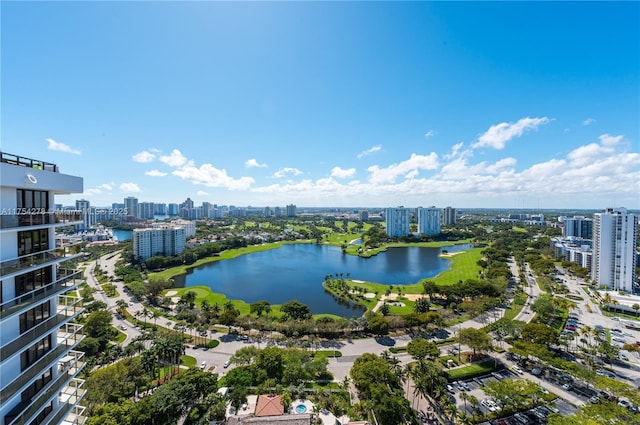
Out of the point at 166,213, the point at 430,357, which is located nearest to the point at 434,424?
the point at 430,357

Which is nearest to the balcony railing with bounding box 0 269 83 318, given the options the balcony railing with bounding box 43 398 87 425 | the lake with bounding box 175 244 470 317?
the balcony railing with bounding box 43 398 87 425

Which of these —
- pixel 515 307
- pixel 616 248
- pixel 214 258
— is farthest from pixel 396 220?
pixel 515 307

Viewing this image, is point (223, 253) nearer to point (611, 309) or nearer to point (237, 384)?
point (237, 384)

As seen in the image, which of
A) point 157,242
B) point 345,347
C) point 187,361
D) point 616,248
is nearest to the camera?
point 187,361

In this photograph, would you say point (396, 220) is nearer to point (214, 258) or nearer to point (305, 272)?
point (305, 272)

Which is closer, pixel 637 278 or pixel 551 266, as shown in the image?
pixel 637 278

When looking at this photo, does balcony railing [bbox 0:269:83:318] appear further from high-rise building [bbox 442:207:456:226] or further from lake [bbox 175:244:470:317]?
high-rise building [bbox 442:207:456:226]
